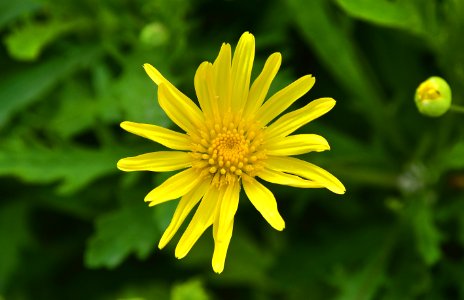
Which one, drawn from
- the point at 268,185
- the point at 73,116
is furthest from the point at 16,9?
the point at 268,185

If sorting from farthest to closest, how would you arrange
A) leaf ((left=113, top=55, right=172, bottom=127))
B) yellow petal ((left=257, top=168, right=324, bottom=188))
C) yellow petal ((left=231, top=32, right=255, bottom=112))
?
leaf ((left=113, top=55, right=172, bottom=127)) → yellow petal ((left=231, top=32, right=255, bottom=112)) → yellow petal ((left=257, top=168, right=324, bottom=188))

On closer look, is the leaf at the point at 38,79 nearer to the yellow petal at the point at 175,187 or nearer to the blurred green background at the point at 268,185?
the blurred green background at the point at 268,185

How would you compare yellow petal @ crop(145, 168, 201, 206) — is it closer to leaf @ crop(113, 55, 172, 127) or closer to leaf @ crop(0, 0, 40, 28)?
leaf @ crop(113, 55, 172, 127)

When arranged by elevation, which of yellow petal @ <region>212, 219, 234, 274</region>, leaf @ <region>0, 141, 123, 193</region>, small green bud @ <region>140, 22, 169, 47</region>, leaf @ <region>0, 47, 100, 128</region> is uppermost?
leaf @ <region>0, 47, 100, 128</region>

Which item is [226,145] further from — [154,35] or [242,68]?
[154,35]

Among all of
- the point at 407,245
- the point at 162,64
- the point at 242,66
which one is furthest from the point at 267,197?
the point at 407,245

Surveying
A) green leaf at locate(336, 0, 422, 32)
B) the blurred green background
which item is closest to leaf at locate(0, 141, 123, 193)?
the blurred green background
